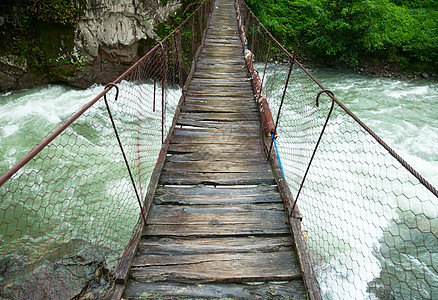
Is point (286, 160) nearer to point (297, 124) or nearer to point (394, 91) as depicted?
point (297, 124)

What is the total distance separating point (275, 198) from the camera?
2.23m

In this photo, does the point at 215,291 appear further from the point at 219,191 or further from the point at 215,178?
the point at 215,178

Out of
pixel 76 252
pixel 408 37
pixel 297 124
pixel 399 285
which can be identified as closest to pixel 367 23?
pixel 408 37

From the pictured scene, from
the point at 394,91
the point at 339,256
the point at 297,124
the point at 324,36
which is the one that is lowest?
the point at 339,256

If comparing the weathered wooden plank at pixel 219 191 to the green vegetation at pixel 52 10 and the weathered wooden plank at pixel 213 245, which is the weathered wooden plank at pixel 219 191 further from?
the green vegetation at pixel 52 10

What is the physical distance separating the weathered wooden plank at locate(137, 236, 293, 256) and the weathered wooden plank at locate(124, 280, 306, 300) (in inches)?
8.9

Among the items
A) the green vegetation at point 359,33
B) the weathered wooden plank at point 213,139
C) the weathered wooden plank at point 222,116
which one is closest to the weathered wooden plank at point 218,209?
the weathered wooden plank at point 213,139

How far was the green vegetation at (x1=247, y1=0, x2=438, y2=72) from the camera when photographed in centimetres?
891

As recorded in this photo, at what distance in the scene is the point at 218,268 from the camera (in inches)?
66.7

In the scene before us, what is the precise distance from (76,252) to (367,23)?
1052 centimetres

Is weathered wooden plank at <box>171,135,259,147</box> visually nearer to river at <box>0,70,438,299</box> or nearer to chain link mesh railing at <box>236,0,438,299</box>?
chain link mesh railing at <box>236,0,438,299</box>

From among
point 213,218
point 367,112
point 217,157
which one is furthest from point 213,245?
point 367,112

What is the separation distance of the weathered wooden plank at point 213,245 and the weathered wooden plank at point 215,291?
226 mm

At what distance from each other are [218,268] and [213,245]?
0.19 meters
